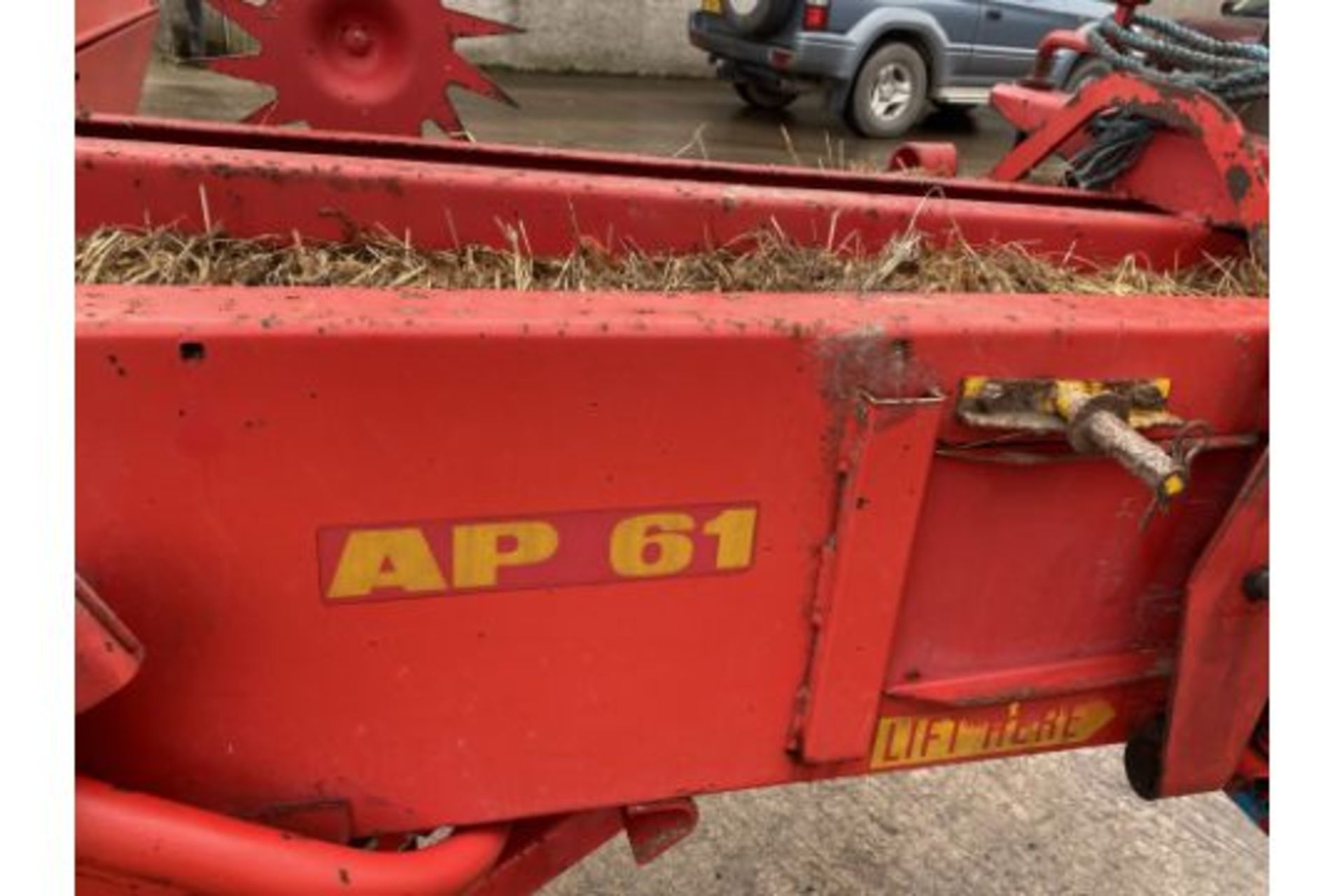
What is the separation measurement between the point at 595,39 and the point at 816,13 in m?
4.16

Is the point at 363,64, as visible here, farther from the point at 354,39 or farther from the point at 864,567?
the point at 864,567

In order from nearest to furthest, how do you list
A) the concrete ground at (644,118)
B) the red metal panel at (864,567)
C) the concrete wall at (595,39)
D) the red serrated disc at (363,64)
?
1. the red metal panel at (864,567)
2. the red serrated disc at (363,64)
3. the concrete ground at (644,118)
4. the concrete wall at (595,39)

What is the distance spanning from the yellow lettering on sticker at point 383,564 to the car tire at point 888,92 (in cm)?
963

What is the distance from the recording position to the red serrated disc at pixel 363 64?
9.17 ft

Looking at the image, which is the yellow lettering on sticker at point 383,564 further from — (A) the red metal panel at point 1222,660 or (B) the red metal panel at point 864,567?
(A) the red metal panel at point 1222,660

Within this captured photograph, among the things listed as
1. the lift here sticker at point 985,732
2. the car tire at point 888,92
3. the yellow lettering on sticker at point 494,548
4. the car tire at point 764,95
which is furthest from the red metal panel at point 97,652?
the car tire at point 764,95

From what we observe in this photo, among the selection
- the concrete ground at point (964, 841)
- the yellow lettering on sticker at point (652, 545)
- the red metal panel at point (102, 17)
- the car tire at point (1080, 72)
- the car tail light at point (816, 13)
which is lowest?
the concrete ground at point (964, 841)

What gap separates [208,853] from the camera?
1160 millimetres

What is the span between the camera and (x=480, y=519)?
1.23 m

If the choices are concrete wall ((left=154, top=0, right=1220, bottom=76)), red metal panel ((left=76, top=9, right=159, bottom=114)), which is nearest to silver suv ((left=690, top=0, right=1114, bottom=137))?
concrete wall ((left=154, top=0, right=1220, bottom=76))

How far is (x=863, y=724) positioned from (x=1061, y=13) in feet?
36.1

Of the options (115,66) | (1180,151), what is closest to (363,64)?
(115,66)

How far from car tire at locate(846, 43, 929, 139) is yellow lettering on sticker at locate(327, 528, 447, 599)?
9627 mm

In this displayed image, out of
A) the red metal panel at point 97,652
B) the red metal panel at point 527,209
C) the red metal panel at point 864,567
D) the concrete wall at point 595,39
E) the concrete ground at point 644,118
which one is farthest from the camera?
the concrete wall at point 595,39
